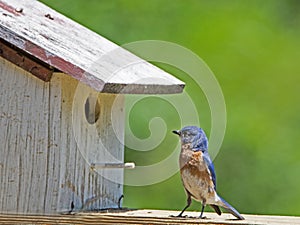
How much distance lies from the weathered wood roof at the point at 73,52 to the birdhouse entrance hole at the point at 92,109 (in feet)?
0.56

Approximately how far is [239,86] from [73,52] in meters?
3.73

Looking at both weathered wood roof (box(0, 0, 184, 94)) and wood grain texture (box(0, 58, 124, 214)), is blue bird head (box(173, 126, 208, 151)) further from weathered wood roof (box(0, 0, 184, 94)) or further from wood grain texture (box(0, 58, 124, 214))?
wood grain texture (box(0, 58, 124, 214))

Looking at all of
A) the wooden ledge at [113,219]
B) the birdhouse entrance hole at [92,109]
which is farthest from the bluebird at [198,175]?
the birdhouse entrance hole at [92,109]

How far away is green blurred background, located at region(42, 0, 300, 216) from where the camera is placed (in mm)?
7328

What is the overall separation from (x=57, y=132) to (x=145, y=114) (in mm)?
2936

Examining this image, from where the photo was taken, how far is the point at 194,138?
396 cm

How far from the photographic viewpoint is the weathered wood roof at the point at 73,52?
147 inches

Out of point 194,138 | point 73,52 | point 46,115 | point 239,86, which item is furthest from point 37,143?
point 239,86

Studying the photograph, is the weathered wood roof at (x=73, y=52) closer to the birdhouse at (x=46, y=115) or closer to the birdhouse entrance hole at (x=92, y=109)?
the birdhouse at (x=46, y=115)

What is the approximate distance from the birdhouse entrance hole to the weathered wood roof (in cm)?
17

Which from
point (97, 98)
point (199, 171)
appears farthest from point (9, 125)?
point (199, 171)

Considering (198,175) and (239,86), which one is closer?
(198,175)

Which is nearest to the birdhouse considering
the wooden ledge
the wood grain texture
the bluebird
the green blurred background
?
the wood grain texture

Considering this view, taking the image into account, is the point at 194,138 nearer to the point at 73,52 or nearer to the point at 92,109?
the point at 92,109
